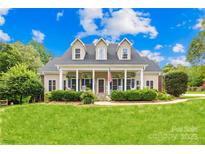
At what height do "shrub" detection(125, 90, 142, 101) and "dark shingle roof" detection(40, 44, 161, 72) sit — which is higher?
"dark shingle roof" detection(40, 44, 161, 72)

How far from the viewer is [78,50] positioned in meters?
16.6

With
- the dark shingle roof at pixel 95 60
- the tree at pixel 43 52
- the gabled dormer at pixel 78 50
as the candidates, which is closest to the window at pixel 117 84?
the dark shingle roof at pixel 95 60

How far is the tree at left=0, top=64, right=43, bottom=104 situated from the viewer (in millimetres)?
13375

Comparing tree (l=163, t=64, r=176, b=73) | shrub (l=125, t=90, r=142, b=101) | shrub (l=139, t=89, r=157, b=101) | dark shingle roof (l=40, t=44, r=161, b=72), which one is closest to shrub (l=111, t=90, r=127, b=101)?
shrub (l=125, t=90, r=142, b=101)

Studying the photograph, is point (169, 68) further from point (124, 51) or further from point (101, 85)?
point (101, 85)

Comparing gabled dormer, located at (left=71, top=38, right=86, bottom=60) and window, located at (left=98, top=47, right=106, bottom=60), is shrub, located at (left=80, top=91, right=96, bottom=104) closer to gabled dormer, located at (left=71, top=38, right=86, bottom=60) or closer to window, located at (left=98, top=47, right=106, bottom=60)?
window, located at (left=98, top=47, right=106, bottom=60)

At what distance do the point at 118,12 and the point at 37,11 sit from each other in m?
2.30

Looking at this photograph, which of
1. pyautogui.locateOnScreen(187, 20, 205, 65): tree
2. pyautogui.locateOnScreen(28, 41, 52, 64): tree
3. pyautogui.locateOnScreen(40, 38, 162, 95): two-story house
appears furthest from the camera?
pyautogui.locateOnScreen(40, 38, 162, 95): two-story house

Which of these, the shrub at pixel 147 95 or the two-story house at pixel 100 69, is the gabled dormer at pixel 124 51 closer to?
the two-story house at pixel 100 69

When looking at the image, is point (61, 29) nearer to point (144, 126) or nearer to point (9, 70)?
point (144, 126)

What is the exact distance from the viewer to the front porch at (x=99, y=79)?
53.8ft

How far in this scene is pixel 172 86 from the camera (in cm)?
1644

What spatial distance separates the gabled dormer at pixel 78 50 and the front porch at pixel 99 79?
763 millimetres

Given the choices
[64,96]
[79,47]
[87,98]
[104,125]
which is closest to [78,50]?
[79,47]
